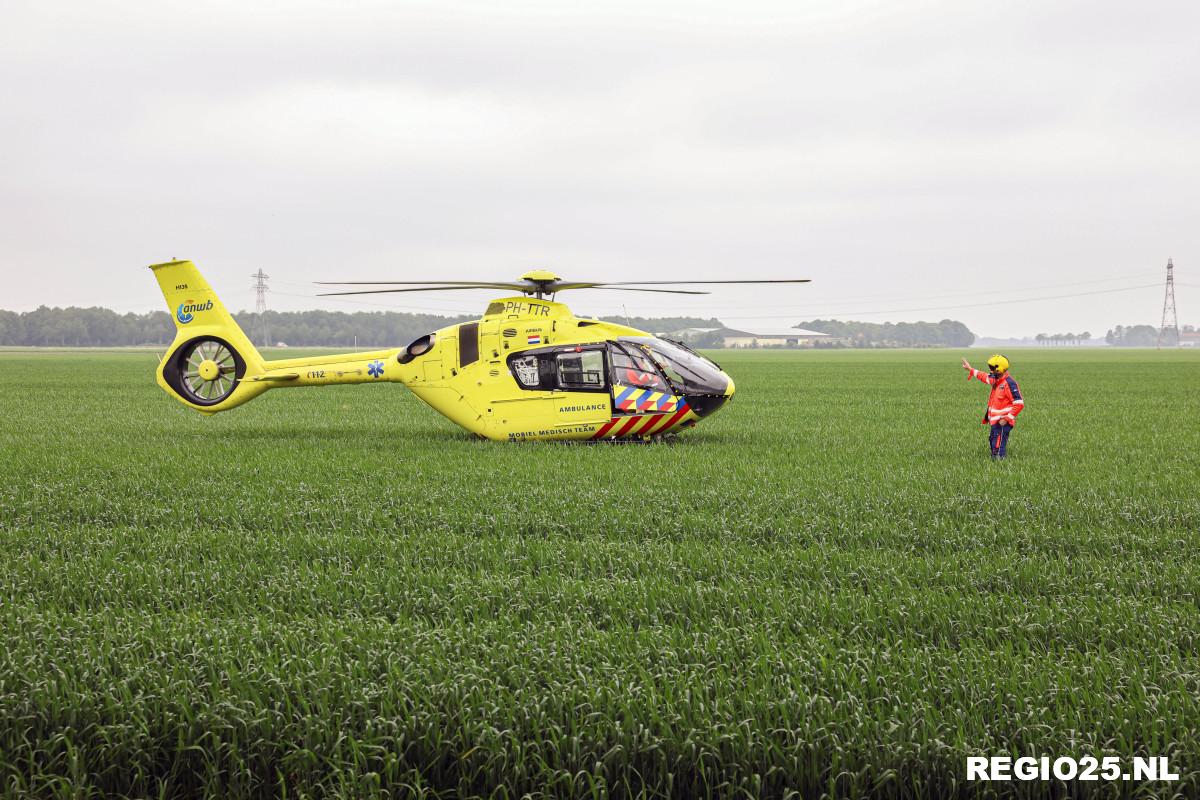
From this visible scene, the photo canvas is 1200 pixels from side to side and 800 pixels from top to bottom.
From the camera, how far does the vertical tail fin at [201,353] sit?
1881 cm

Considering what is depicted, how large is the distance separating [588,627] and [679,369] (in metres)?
10.9

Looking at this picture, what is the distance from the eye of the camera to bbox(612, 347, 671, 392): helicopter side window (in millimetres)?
16719

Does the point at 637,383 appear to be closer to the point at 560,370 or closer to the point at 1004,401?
the point at 560,370

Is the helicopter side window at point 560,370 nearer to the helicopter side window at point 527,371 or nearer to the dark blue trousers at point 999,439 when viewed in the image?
the helicopter side window at point 527,371

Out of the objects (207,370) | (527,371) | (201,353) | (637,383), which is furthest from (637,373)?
(201,353)

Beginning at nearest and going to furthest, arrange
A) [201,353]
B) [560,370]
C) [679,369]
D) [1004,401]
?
[1004,401], [679,369], [560,370], [201,353]

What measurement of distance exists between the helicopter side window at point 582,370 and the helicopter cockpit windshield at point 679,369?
1.96 feet

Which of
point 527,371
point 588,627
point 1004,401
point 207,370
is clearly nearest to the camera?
point 588,627

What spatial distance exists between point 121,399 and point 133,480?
2114 cm

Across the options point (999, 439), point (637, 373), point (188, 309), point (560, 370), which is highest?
point (188, 309)

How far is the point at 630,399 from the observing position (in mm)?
16734

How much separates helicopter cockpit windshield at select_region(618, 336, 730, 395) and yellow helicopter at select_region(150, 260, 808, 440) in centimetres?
2

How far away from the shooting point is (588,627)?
20.4 feet

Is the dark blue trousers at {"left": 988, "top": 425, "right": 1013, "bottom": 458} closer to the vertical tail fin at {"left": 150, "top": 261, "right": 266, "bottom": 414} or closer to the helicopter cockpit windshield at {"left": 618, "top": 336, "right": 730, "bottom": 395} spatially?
the helicopter cockpit windshield at {"left": 618, "top": 336, "right": 730, "bottom": 395}
